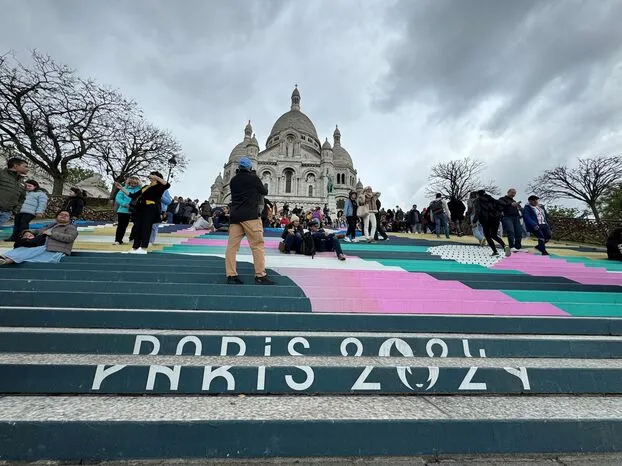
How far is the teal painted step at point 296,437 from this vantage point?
165 centimetres

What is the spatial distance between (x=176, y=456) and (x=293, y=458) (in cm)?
64

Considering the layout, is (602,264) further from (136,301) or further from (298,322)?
(136,301)

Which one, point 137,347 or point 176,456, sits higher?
point 137,347

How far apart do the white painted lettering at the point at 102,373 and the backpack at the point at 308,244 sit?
4934 mm

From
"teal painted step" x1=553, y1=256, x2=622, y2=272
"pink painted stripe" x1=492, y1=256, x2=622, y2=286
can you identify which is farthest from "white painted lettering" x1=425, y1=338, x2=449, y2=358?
"teal painted step" x1=553, y1=256, x2=622, y2=272

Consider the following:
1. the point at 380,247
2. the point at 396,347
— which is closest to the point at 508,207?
the point at 380,247

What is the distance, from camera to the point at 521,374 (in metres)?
2.38

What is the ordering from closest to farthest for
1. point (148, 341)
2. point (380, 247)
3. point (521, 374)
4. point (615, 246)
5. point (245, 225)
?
point (521, 374), point (148, 341), point (245, 225), point (615, 246), point (380, 247)

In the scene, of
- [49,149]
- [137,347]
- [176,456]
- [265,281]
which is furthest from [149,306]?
[49,149]

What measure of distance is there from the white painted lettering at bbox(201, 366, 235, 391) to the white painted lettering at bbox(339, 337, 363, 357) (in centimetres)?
99

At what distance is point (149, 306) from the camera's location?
134 inches

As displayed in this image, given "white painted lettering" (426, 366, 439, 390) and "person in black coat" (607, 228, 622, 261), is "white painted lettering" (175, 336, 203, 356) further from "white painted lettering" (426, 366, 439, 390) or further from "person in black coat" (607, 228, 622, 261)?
"person in black coat" (607, 228, 622, 261)

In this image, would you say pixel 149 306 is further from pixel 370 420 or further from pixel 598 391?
pixel 598 391

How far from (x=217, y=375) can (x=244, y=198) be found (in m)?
2.50
